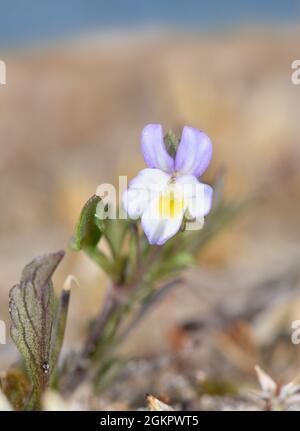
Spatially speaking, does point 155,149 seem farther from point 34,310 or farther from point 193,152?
point 34,310

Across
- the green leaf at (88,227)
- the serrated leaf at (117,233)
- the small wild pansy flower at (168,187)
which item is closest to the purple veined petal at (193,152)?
the small wild pansy flower at (168,187)

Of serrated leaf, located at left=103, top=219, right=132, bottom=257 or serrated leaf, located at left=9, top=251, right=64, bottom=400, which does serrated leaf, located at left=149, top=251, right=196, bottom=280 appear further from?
serrated leaf, located at left=9, top=251, right=64, bottom=400

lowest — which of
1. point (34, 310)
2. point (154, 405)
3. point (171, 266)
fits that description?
point (154, 405)

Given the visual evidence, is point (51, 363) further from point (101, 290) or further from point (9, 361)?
point (101, 290)

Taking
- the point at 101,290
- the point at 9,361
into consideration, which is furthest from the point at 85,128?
the point at 9,361

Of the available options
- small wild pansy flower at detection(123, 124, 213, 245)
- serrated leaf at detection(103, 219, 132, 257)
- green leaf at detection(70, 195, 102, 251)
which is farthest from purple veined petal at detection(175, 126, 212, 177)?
serrated leaf at detection(103, 219, 132, 257)

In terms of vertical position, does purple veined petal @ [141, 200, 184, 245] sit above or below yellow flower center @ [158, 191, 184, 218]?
below

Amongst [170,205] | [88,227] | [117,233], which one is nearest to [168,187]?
[170,205]
